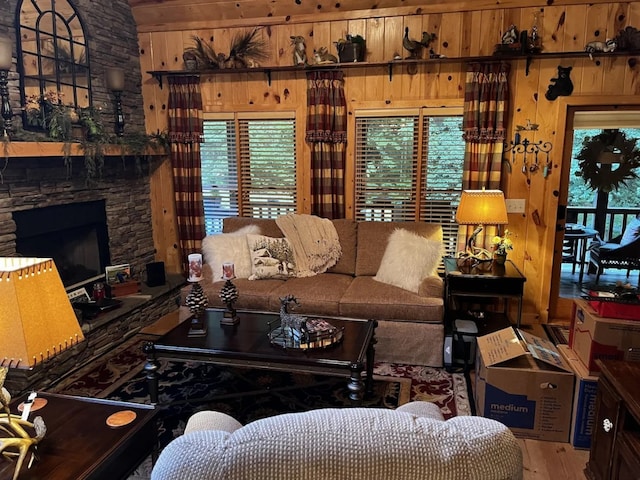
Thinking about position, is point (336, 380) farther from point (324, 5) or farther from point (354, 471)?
point (324, 5)

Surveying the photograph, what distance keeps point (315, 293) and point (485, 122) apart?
2027 mm

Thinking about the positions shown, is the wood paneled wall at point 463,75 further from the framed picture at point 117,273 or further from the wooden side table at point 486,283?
the framed picture at point 117,273

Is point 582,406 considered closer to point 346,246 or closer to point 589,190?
point 346,246

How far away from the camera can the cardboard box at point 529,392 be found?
8.19ft

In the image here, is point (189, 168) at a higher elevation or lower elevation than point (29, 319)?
higher

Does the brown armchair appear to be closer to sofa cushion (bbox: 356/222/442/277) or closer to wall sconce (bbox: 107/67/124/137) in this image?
sofa cushion (bbox: 356/222/442/277)

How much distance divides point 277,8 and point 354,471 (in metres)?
4.29

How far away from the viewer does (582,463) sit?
2.37 m

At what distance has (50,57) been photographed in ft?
12.0

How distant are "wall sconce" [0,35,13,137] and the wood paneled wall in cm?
175

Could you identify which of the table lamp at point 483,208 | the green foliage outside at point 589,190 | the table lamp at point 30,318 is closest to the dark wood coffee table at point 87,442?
the table lamp at point 30,318

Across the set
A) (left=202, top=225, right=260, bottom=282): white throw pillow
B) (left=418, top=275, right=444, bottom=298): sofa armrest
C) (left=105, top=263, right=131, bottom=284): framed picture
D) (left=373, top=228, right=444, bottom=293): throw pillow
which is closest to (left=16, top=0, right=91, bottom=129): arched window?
(left=105, top=263, right=131, bottom=284): framed picture

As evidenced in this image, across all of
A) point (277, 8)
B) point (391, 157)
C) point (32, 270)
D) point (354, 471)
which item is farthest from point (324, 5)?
point (354, 471)

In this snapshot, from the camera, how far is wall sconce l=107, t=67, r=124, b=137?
417cm
